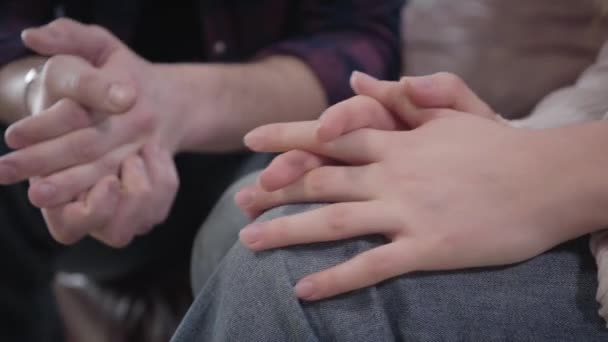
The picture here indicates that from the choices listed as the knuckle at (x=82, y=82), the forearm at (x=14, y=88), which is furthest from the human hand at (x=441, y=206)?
the forearm at (x=14, y=88)

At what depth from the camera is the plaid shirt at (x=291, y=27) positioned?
31.4 inches

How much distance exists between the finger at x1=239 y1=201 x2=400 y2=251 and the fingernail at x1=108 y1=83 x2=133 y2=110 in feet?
0.75

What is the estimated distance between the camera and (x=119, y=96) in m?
0.57

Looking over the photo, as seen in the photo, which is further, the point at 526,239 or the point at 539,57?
the point at 539,57

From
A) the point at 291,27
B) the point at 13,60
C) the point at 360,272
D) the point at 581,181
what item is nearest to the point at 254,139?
the point at 360,272

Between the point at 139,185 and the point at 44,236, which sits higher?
the point at 139,185

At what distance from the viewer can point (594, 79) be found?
2.06 ft

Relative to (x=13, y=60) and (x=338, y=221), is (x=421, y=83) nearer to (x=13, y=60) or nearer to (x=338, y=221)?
(x=338, y=221)

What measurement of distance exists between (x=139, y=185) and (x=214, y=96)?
189mm

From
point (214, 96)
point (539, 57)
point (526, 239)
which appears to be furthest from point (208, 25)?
point (526, 239)

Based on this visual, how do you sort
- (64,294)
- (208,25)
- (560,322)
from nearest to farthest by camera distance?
1. (560,322)
2. (208,25)
3. (64,294)

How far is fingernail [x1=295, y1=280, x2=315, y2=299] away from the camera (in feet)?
1.28

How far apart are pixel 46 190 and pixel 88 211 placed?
0.14 ft

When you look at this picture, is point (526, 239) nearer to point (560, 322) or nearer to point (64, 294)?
point (560, 322)
